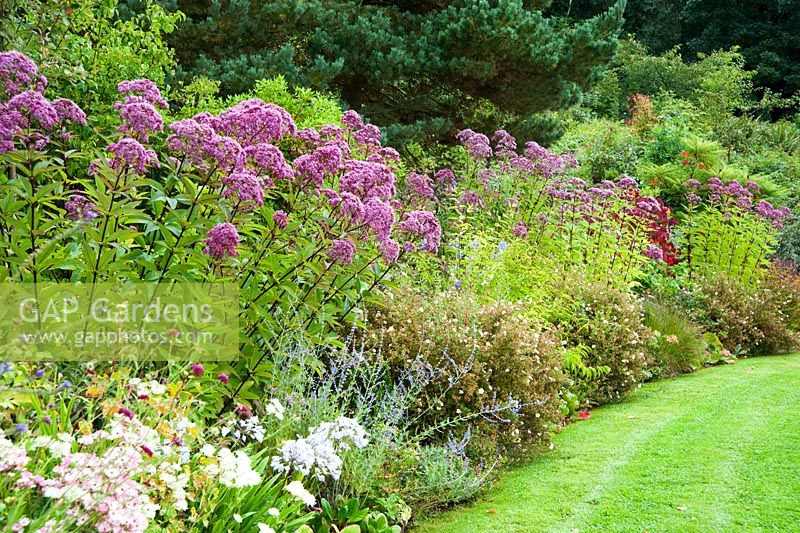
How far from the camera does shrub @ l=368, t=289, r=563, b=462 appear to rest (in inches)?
183

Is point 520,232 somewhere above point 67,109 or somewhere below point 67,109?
below

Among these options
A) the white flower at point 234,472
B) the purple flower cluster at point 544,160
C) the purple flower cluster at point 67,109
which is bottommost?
the white flower at point 234,472

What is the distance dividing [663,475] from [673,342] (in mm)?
3168

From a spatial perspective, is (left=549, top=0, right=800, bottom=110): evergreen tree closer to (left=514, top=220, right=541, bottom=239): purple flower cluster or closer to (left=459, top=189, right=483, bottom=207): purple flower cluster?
(left=459, top=189, right=483, bottom=207): purple flower cluster

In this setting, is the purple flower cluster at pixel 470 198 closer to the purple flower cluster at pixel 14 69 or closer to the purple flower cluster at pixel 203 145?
the purple flower cluster at pixel 203 145

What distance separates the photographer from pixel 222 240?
3254 millimetres

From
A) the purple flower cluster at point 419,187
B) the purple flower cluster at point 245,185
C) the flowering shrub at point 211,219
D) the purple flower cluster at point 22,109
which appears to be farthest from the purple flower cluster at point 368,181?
the purple flower cluster at point 419,187

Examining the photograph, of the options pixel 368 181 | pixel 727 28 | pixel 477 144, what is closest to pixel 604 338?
pixel 477 144

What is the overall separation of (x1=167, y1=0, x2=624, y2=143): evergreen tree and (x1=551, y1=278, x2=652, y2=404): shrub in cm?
538

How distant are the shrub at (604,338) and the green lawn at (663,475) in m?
0.20

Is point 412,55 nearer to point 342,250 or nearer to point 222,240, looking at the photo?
point 342,250

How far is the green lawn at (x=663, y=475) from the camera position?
3.88 m

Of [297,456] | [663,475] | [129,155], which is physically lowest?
[663,475]

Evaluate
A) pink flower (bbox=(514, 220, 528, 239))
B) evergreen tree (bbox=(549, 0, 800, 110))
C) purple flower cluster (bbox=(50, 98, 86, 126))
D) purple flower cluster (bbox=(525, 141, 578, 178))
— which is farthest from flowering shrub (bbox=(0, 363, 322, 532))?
evergreen tree (bbox=(549, 0, 800, 110))
